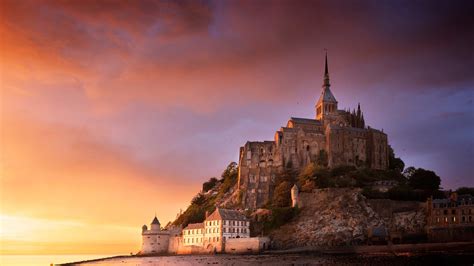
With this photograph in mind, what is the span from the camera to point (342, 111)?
10362 centimetres

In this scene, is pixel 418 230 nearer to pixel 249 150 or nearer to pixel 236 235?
pixel 236 235

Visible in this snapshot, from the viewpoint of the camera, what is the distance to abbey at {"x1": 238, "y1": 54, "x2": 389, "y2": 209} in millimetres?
90812

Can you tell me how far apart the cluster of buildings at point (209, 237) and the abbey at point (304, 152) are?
14068mm

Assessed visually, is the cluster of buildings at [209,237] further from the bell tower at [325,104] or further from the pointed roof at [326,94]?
the pointed roof at [326,94]

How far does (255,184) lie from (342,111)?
25.4 m

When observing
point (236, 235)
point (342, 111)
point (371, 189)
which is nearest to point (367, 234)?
point (371, 189)

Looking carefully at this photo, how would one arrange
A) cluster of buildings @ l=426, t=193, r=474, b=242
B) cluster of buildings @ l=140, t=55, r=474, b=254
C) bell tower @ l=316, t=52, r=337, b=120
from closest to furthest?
cluster of buildings @ l=426, t=193, r=474, b=242, cluster of buildings @ l=140, t=55, r=474, b=254, bell tower @ l=316, t=52, r=337, b=120

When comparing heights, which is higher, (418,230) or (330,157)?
(330,157)

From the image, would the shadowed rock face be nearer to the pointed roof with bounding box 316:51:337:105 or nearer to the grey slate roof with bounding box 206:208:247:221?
the grey slate roof with bounding box 206:208:247:221

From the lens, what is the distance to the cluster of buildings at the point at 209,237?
70812 millimetres

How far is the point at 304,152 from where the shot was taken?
9294cm

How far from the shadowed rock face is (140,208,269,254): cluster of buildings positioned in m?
4.48

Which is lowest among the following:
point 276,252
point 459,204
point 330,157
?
point 276,252

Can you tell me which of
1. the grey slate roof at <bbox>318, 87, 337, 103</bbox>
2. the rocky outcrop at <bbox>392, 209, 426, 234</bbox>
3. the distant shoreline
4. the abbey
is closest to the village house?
the distant shoreline
